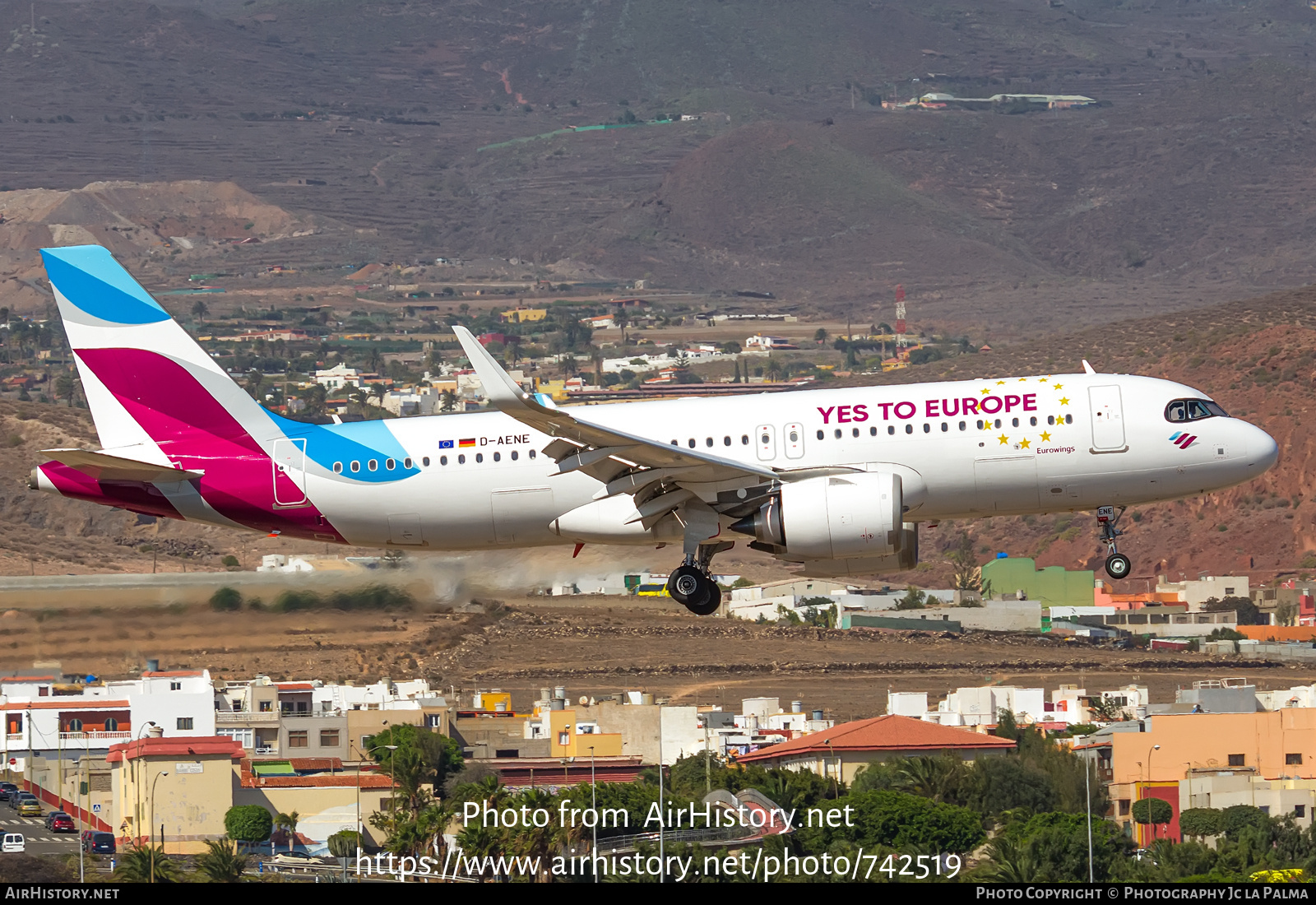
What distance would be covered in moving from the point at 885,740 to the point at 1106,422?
39.5 meters

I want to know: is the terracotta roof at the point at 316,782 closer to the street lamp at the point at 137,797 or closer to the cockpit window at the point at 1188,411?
the street lamp at the point at 137,797

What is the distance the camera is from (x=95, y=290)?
45.0m

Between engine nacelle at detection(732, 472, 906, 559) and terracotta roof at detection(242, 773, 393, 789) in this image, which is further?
terracotta roof at detection(242, 773, 393, 789)

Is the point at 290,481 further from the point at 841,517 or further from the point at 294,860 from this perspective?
the point at 294,860

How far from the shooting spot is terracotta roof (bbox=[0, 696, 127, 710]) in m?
70.1

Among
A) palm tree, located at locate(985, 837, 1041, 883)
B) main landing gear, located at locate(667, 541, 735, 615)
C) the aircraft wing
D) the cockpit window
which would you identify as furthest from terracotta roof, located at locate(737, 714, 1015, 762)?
the aircraft wing

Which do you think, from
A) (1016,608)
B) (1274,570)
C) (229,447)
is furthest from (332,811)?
(1274,570)

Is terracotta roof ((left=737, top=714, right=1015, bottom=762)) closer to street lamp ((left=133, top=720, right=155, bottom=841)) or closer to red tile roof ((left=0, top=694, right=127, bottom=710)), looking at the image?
red tile roof ((left=0, top=694, right=127, bottom=710))

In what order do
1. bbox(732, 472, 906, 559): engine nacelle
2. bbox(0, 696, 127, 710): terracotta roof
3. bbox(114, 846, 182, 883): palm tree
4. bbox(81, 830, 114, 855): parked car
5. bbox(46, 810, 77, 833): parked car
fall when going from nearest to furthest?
bbox(732, 472, 906, 559): engine nacelle, bbox(114, 846, 182, 883): palm tree, bbox(81, 830, 114, 855): parked car, bbox(46, 810, 77, 833): parked car, bbox(0, 696, 127, 710): terracotta roof

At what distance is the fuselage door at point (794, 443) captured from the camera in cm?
4184

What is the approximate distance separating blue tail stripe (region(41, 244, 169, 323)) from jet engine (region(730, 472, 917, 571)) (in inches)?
561

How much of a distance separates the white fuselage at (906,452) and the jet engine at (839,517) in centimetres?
71

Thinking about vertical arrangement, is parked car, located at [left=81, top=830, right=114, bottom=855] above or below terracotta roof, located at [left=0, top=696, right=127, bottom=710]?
below

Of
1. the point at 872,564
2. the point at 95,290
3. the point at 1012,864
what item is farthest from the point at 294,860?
the point at 872,564
